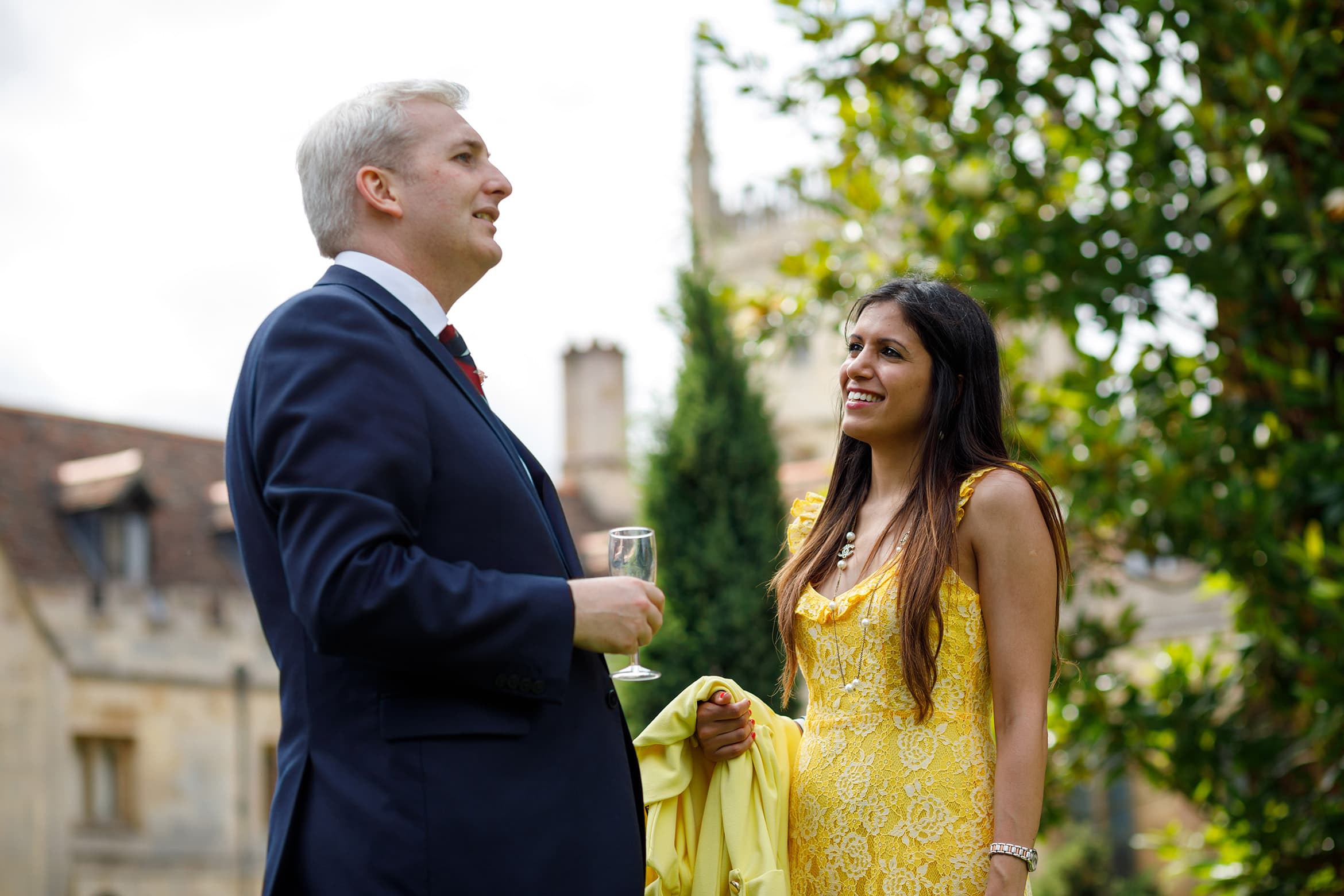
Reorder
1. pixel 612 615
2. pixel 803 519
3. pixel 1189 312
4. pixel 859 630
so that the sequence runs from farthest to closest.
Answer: pixel 1189 312
pixel 803 519
pixel 859 630
pixel 612 615

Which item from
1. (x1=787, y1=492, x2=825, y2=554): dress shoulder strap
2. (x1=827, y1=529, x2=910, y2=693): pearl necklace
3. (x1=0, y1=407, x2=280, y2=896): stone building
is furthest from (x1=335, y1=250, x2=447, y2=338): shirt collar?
(x1=0, y1=407, x2=280, y2=896): stone building

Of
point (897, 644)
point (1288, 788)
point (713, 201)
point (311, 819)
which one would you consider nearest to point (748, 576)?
point (1288, 788)

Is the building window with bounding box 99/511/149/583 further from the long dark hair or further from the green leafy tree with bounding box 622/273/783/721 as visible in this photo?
the long dark hair

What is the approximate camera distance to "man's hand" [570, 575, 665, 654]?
2.27 m

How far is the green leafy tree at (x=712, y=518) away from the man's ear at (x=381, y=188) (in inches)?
289

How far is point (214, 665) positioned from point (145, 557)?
88.0 inches

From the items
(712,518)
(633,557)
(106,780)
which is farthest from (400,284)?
(106,780)

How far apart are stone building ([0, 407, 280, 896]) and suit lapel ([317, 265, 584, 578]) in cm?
2313

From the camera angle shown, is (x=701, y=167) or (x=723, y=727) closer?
(x=723, y=727)

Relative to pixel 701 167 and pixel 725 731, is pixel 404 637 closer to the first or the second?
pixel 725 731

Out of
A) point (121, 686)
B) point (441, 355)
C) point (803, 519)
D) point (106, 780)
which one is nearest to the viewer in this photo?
point (441, 355)

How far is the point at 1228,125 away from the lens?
5445 mm

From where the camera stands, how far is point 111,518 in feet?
82.9

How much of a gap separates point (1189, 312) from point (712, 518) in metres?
5.67
